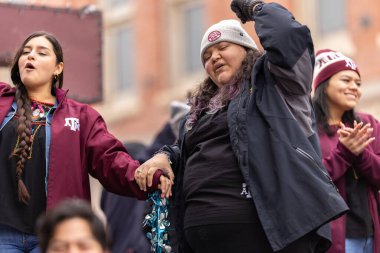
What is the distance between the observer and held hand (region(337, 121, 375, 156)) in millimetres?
6855

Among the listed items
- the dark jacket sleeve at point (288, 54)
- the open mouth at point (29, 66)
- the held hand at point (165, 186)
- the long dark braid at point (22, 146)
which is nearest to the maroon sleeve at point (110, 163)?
the held hand at point (165, 186)

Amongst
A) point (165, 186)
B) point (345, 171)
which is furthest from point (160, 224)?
point (345, 171)

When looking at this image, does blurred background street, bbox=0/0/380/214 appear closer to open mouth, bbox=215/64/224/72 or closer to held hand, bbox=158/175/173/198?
open mouth, bbox=215/64/224/72

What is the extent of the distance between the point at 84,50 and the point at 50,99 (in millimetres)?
2719

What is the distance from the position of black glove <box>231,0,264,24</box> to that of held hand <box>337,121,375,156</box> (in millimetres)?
1043

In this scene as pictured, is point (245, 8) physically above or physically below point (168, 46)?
above

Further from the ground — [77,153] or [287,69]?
[287,69]

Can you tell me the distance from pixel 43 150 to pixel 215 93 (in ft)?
3.42

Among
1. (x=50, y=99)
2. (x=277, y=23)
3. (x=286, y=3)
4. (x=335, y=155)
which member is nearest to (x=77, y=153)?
(x=50, y=99)

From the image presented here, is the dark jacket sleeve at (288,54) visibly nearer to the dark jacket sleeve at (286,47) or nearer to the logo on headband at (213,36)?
the dark jacket sleeve at (286,47)

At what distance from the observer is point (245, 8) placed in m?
6.30

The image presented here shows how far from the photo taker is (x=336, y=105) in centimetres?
754

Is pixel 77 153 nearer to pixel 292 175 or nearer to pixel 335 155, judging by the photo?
pixel 292 175

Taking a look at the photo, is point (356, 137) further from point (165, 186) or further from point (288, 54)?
point (165, 186)
